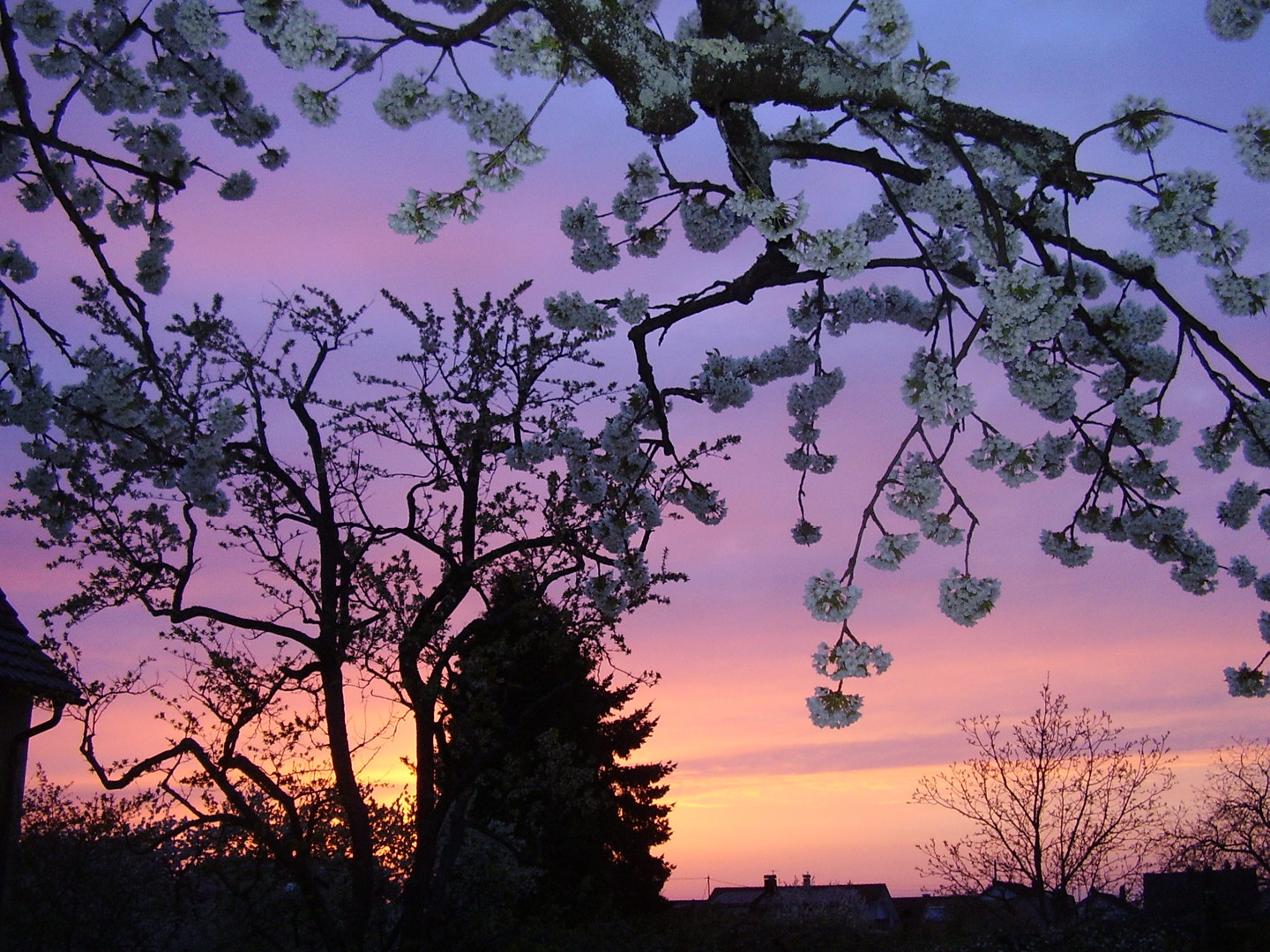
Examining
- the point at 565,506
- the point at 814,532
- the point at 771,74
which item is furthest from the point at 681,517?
the point at 771,74

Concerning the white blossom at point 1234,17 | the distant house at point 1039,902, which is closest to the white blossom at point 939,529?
the white blossom at point 1234,17

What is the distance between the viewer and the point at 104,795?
1223 cm

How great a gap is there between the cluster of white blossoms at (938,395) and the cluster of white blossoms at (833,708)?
3.49 ft

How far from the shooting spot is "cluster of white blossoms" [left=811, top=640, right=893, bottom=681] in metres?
3.37

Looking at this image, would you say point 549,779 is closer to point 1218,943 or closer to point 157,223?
point 157,223

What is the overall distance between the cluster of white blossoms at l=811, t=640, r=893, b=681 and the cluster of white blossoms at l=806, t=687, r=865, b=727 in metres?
0.08

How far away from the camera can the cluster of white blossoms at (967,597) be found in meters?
3.64

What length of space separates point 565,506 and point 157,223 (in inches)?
259

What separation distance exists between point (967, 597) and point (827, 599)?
0.59 m

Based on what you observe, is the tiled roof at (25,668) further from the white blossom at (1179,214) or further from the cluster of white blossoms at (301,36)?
the white blossom at (1179,214)

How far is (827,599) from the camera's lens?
346cm

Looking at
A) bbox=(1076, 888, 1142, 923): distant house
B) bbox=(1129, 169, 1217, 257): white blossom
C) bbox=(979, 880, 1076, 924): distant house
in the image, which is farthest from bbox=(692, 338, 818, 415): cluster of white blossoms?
bbox=(979, 880, 1076, 924): distant house

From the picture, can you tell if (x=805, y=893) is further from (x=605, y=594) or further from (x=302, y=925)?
(x=605, y=594)

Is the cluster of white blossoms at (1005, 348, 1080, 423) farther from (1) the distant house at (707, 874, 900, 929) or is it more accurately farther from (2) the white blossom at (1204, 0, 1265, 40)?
(1) the distant house at (707, 874, 900, 929)
